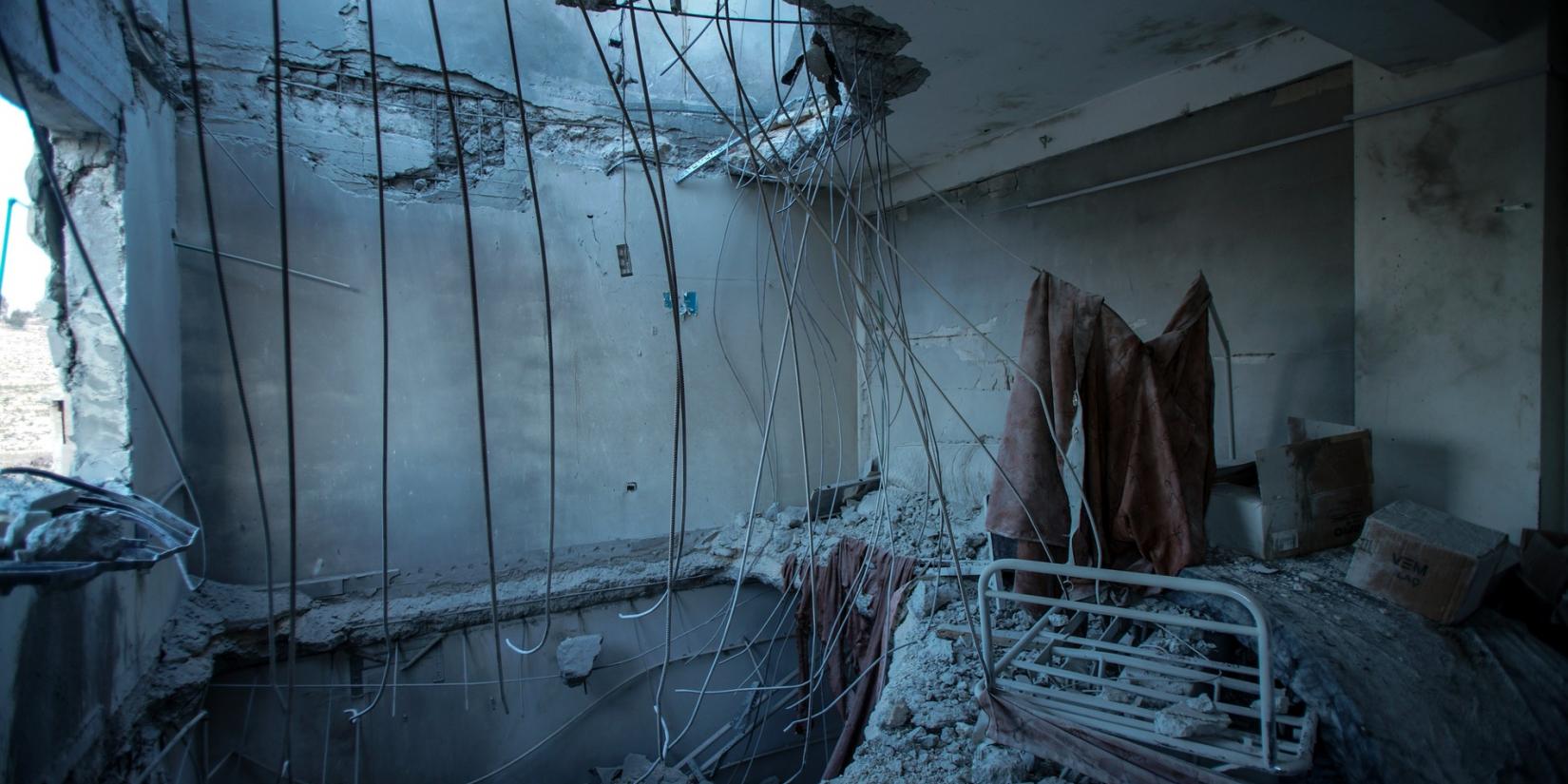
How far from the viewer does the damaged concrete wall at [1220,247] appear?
280 centimetres

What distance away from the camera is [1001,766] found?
182cm

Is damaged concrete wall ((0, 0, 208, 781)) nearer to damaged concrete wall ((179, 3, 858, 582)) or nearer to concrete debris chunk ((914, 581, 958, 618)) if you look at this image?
damaged concrete wall ((179, 3, 858, 582))

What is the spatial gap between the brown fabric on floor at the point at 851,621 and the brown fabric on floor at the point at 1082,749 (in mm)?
1160

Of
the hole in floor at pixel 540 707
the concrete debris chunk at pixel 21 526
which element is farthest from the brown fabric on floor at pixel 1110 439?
the concrete debris chunk at pixel 21 526

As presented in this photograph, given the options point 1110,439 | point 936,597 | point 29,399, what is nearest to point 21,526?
point 29,399

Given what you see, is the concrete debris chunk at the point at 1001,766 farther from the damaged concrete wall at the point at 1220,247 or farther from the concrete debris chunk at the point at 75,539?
the concrete debris chunk at the point at 75,539

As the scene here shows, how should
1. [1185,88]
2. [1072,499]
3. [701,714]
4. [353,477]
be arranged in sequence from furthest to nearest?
[701,714]
[353,477]
[1185,88]
[1072,499]

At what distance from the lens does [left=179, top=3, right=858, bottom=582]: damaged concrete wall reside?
10.7ft

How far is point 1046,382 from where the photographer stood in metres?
2.41

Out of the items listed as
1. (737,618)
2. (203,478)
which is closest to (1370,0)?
(737,618)

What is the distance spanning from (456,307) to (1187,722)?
11.5 feet

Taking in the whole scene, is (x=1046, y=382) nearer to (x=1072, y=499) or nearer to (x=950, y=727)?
(x=1072, y=499)

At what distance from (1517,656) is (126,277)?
4.38 m

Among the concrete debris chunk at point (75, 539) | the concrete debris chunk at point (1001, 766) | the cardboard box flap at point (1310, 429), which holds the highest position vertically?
the cardboard box flap at point (1310, 429)
